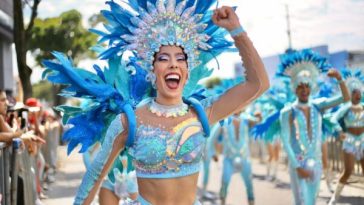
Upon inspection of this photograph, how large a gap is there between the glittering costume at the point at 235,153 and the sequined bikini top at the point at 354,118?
1530mm

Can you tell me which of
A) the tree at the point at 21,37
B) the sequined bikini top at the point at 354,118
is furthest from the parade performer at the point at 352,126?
the tree at the point at 21,37

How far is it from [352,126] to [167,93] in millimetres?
6203

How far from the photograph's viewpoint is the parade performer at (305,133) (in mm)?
6801

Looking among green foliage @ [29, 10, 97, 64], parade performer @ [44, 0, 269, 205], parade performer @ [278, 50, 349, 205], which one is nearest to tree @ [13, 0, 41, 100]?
green foliage @ [29, 10, 97, 64]

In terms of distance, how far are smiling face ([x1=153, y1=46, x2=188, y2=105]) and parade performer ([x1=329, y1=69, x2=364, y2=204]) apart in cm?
568

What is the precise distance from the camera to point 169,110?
11.8ft

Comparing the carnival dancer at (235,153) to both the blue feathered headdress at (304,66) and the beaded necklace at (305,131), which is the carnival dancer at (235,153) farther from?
the beaded necklace at (305,131)

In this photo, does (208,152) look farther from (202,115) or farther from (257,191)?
(202,115)

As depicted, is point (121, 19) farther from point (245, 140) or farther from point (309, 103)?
point (245, 140)

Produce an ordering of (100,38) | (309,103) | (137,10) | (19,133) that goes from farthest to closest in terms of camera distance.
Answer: (309,103) → (19,133) → (100,38) → (137,10)

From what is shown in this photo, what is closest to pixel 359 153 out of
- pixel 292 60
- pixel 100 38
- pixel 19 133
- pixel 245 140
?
pixel 245 140

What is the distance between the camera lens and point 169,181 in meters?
3.45

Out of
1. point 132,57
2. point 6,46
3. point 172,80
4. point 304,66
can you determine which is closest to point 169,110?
point 172,80

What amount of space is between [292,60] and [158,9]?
4114mm
